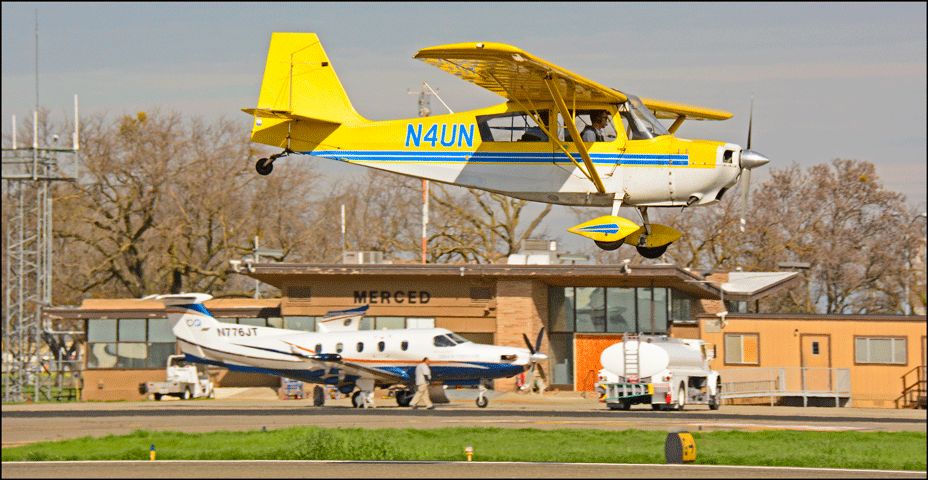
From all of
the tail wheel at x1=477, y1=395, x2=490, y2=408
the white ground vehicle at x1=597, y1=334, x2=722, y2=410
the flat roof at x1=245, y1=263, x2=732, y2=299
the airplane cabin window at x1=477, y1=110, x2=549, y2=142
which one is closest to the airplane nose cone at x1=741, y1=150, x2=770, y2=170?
the airplane cabin window at x1=477, y1=110, x2=549, y2=142

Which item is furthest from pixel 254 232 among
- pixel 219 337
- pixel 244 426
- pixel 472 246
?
pixel 244 426

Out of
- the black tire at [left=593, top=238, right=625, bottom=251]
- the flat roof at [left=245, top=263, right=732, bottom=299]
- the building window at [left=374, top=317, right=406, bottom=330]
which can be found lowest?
the building window at [left=374, top=317, right=406, bottom=330]

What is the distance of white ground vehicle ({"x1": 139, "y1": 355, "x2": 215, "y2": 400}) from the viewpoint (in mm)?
62000

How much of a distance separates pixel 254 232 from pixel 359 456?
51.0m

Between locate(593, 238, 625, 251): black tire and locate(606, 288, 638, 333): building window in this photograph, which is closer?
locate(593, 238, 625, 251): black tire

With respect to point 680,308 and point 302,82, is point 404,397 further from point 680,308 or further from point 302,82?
point 302,82

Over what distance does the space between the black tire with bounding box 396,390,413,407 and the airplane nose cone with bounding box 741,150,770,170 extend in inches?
1259

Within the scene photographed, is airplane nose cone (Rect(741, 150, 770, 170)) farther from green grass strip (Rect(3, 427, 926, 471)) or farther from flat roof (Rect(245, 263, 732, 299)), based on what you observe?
flat roof (Rect(245, 263, 732, 299))

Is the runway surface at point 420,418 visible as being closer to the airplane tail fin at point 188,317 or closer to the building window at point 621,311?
the airplane tail fin at point 188,317

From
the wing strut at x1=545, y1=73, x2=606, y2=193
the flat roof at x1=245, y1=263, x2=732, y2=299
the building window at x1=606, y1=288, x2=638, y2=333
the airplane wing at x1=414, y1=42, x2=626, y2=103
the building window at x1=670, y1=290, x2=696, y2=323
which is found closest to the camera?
the airplane wing at x1=414, y1=42, x2=626, y2=103

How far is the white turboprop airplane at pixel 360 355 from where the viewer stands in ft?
172

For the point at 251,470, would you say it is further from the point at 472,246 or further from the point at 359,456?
the point at 472,246

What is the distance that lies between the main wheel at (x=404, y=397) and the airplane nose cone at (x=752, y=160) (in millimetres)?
31916

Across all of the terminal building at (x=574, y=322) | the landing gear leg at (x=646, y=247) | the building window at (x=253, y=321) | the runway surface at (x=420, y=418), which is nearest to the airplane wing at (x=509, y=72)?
the landing gear leg at (x=646, y=247)
